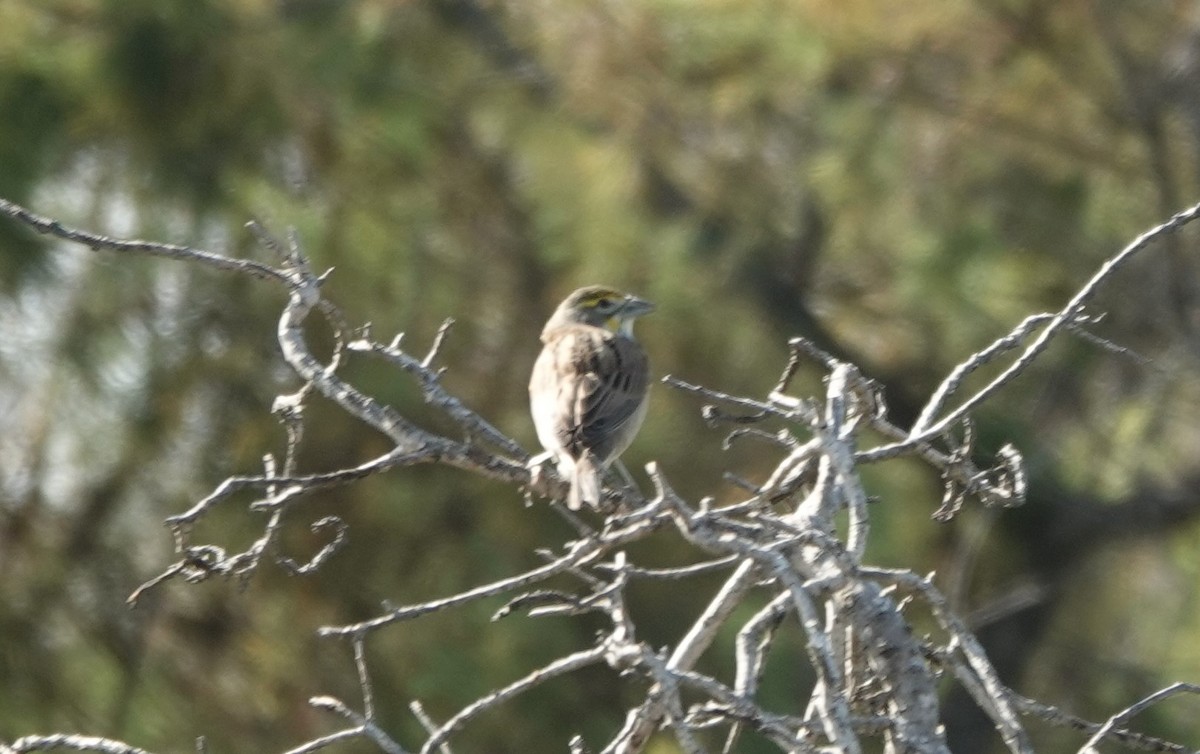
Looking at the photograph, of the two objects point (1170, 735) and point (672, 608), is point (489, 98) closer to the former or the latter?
point (672, 608)

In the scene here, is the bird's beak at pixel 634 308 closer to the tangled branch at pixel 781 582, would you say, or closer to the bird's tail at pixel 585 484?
the bird's tail at pixel 585 484

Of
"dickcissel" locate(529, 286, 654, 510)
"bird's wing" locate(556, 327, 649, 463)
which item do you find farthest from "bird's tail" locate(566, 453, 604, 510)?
"bird's wing" locate(556, 327, 649, 463)

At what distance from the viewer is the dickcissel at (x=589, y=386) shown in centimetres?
426

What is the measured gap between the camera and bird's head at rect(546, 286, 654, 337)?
17.8 ft

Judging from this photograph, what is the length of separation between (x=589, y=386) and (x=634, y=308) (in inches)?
28.9

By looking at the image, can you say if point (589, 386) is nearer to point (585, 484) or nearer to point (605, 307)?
point (605, 307)

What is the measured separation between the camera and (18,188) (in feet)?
17.7

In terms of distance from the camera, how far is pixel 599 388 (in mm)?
4738

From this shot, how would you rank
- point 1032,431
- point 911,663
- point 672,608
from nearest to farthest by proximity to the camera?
point 911,663 < point 672,608 < point 1032,431

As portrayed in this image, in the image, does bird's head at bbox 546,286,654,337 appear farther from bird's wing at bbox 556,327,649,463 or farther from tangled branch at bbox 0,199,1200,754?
tangled branch at bbox 0,199,1200,754

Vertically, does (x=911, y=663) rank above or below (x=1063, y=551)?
below

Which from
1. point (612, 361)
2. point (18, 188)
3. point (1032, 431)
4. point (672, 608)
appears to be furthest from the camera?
point (1032, 431)

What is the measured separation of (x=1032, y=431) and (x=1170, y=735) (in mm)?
1191

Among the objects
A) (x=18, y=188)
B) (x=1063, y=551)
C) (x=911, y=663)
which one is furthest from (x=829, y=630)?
(x=1063, y=551)
